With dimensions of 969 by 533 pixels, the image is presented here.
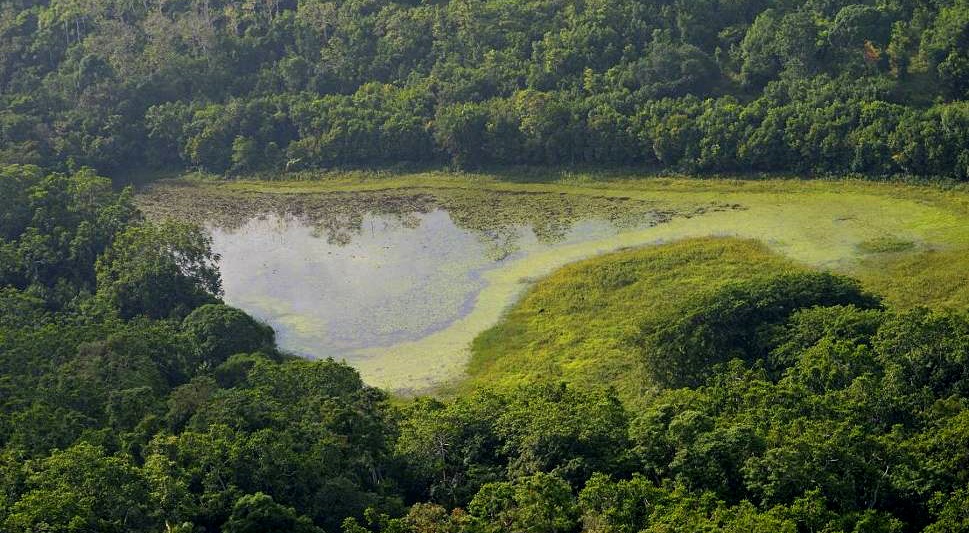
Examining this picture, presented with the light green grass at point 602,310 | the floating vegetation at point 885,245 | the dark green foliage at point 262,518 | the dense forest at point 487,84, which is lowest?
the dark green foliage at point 262,518

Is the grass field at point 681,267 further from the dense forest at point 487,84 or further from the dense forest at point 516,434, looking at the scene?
the dense forest at point 516,434

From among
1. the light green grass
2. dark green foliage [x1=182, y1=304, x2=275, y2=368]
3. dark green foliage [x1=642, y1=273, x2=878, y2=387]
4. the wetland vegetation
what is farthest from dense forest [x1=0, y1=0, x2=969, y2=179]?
dark green foliage [x1=182, y1=304, x2=275, y2=368]

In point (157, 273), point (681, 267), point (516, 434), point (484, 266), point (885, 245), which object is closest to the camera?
point (516, 434)

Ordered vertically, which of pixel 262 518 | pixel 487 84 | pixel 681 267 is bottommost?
pixel 262 518

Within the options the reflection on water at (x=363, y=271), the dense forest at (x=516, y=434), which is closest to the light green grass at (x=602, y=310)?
the dense forest at (x=516, y=434)

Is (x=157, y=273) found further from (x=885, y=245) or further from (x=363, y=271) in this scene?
(x=885, y=245)

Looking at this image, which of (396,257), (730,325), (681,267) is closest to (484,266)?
(396,257)
